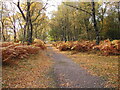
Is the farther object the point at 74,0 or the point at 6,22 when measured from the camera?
the point at 6,22

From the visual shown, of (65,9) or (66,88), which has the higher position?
(65,9)

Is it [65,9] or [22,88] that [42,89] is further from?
[65,9]

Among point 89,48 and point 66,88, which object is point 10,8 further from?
point 66,88

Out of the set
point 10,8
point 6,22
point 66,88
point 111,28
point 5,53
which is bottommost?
point 66,88

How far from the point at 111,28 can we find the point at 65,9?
9.21 meters

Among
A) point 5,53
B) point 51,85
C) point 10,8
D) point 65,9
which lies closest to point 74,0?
point 65,9

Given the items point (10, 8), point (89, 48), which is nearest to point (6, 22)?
point (10, 8)

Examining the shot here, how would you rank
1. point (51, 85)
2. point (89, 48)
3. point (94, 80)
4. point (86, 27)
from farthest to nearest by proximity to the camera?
point (86, 27), point (89, 48), point (94, 80), point (51, 85)

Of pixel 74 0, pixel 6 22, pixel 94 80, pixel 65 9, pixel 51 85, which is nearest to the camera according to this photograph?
pixel 51 85

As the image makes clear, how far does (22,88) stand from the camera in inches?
104

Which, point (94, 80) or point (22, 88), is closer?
point (22, 88)

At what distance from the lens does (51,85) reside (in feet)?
9.55

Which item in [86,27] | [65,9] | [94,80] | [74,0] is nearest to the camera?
[94,80]

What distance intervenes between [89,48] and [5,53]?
263 inches
